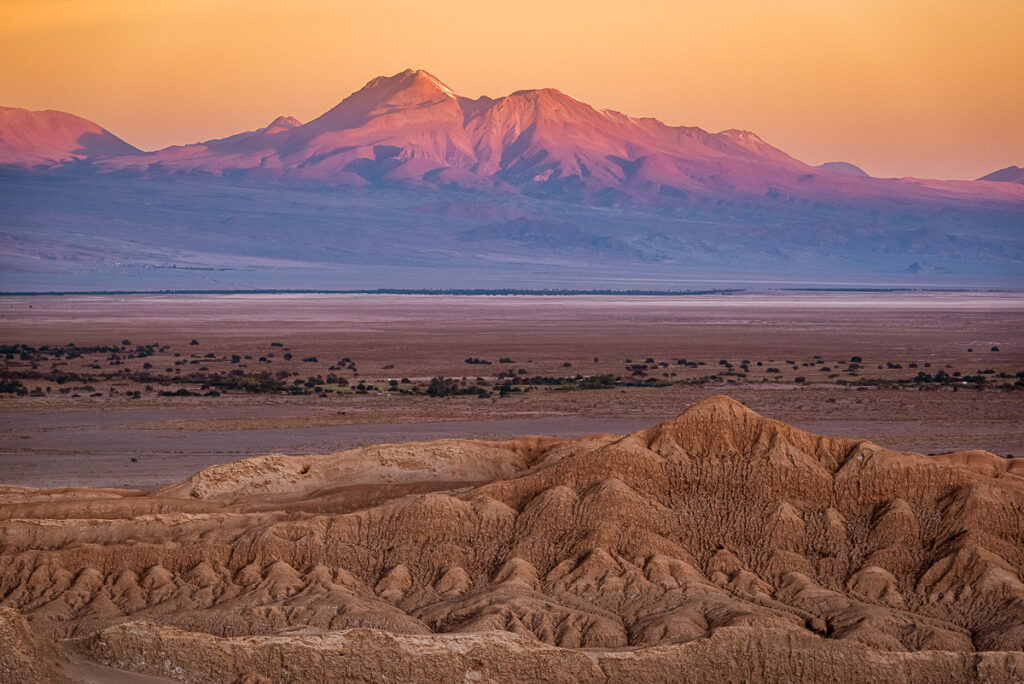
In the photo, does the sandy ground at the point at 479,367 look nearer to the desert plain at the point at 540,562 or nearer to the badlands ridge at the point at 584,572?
the desert plain at the point at 540,562

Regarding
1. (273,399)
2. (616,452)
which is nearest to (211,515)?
(616,452)

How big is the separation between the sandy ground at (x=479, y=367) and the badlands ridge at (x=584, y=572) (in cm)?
1598

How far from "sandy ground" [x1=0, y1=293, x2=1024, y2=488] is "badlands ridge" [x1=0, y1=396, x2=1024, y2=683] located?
16.0 metres

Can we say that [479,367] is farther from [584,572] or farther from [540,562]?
[584,572]

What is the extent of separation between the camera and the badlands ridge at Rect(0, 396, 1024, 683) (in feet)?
61.6

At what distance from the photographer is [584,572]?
2283 centimetres

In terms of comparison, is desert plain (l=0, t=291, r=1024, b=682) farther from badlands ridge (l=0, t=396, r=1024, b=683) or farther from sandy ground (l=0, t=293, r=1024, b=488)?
sandy ground (l=0, t=293, r=1024, b=488)

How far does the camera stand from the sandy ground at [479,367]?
158 feet

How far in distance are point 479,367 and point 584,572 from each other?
56.5m

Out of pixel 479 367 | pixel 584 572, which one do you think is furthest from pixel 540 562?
pixel 479 367

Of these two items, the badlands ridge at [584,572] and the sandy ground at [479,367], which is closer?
the badlands ridge at [584,572]

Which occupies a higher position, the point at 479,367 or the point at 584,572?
the point at 584,572

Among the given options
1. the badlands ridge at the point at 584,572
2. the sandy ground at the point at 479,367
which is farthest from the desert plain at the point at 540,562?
the sandy ground at the point at 479,367

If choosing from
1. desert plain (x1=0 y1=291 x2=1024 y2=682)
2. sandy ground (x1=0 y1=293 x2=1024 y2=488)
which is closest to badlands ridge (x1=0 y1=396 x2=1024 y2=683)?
desert plain (x1=0 y1=291 x2=1024 y2=682)
